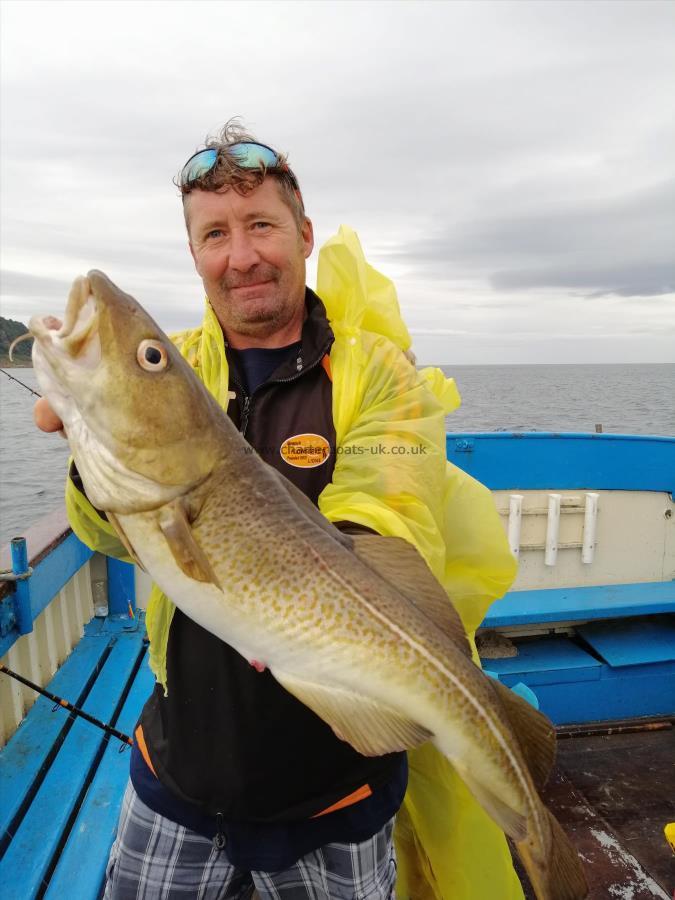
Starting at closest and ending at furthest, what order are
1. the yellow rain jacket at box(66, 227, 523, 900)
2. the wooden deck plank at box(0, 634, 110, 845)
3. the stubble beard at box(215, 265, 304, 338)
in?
the yellow rain jacket at box(66, 227, 523, 900), the stubble beard at box(215, 265, 304, 338), the wooden deck plank at box(0, 634, 110, 845)

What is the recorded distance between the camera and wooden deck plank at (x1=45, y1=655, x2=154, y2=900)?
3.03 metres

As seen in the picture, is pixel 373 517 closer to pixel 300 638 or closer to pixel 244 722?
pixel 300 638

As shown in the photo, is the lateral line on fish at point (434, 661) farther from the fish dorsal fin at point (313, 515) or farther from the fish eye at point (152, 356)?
the fish eye at point (152, 356)

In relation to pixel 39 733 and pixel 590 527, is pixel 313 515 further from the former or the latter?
pixel 590 527

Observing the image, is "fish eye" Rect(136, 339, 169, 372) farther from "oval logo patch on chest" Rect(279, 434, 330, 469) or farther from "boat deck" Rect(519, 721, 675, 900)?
"boat deck" Rect(519, 721, 675, 900)

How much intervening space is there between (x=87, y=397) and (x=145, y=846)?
180cm

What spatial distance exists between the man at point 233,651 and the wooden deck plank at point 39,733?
146 cm

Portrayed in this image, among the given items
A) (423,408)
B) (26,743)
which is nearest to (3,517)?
(26,743)

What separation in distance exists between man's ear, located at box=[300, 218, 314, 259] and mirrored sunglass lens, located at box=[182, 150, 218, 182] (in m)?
0.51

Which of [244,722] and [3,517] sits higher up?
[244,722]

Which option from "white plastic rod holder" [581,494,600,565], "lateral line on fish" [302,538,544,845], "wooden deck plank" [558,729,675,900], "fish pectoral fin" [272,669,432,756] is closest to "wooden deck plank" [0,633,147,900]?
"fish pectoral fin" [272,669,432,756]

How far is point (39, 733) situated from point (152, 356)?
3.43 metres

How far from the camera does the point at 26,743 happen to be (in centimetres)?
405

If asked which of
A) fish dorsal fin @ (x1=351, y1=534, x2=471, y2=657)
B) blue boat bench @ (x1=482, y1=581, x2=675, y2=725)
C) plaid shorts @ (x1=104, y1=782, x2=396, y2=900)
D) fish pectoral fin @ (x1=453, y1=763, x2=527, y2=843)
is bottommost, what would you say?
blue boat bench @ (x1=482, y1=581, x2=675, y2=725)
